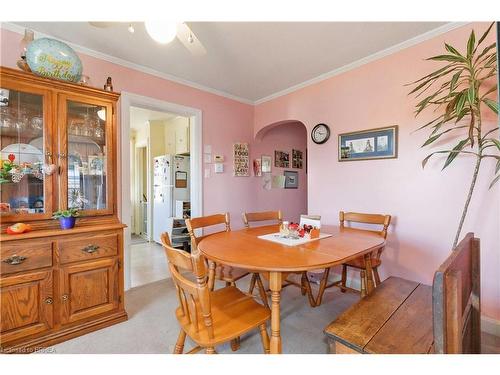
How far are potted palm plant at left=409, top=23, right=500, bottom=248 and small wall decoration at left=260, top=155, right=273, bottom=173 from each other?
215cm

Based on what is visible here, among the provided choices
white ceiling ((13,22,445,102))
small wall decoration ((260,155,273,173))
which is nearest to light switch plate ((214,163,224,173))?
small wall decoration ((260,155,273,173))

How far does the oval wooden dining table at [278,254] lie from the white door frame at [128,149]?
124cm

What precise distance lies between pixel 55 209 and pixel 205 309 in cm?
150

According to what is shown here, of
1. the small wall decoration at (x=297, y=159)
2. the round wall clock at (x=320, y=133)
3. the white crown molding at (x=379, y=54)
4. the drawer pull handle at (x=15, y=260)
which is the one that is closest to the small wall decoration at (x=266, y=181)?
the small wall decoration at (x=297, y=159)

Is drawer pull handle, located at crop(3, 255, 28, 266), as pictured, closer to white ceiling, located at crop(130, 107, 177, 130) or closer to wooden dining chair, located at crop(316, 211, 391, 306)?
wooden dining chair, located at crop(316, 211, 391, 306)

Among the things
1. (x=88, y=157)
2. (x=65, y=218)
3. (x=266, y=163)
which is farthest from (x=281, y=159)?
(x=65, y=218)

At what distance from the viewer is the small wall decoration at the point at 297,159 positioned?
4195mm

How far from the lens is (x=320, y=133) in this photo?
279 cm

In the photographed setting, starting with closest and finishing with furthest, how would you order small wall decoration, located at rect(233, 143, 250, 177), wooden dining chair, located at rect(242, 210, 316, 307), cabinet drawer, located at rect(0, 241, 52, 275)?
cabinet drawer, located at rect(0, 241, 52, 275), wooden dining chair, located at rect(242, 210, 316, 307), small wall decoration, located at rect(233, 143, 250, 177)

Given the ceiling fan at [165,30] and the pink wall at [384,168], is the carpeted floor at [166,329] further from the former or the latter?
the ceiling fan at [165,30]

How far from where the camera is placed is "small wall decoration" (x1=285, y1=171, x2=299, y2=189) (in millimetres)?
4070

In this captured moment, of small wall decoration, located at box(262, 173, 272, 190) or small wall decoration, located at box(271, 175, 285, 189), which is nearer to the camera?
small wall decoration, located at box(262, 173, 272, 190)

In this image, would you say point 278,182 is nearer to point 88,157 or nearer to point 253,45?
point 253,45
